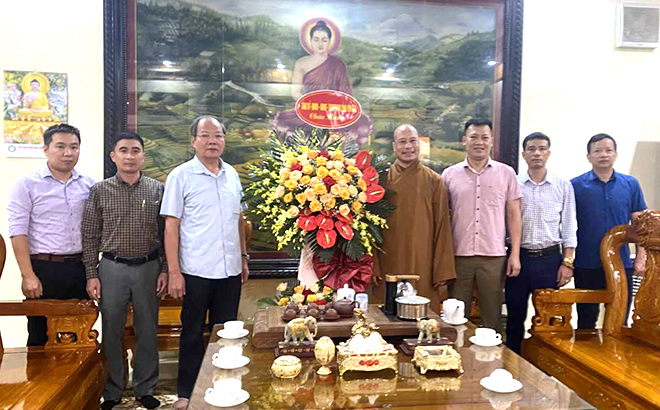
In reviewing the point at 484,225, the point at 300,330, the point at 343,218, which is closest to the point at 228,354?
the point at 300,330

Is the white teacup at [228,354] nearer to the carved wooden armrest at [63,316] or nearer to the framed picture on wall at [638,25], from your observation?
the carved wooden armrest at [63,316]

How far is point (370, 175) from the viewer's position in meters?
2.66

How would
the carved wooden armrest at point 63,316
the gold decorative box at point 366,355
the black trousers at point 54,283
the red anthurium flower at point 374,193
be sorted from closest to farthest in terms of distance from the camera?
1. the gold decorative box at point 366,355
2. the carved wooden armrest at point 63,316
3. the red anthurium flower at point 374,193
4. the black trousers at point 54,283

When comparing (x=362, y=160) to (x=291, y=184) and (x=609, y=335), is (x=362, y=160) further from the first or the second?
A: (x=609, y=335)

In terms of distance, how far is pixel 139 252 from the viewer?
113 inches

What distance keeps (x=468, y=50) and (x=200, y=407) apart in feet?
11.2

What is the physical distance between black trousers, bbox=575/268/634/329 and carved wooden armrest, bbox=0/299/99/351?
9.68 ft

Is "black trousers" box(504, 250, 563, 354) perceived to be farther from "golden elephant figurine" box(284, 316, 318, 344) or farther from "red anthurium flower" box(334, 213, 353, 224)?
"golden elephant figurine" box(284, 316, 318, 344)

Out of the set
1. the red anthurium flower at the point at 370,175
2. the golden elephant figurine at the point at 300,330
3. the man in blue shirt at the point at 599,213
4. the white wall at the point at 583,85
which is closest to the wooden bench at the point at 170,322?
the red anthurium flower at the point at 370,175

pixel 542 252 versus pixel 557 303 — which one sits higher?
pixel 542 252

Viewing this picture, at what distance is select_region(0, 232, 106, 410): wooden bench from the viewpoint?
80.4 inches

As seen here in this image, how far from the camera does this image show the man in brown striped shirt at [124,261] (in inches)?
112

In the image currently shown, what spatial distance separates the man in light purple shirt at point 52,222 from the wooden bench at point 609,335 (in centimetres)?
257

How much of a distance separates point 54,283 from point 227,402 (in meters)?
1.83
